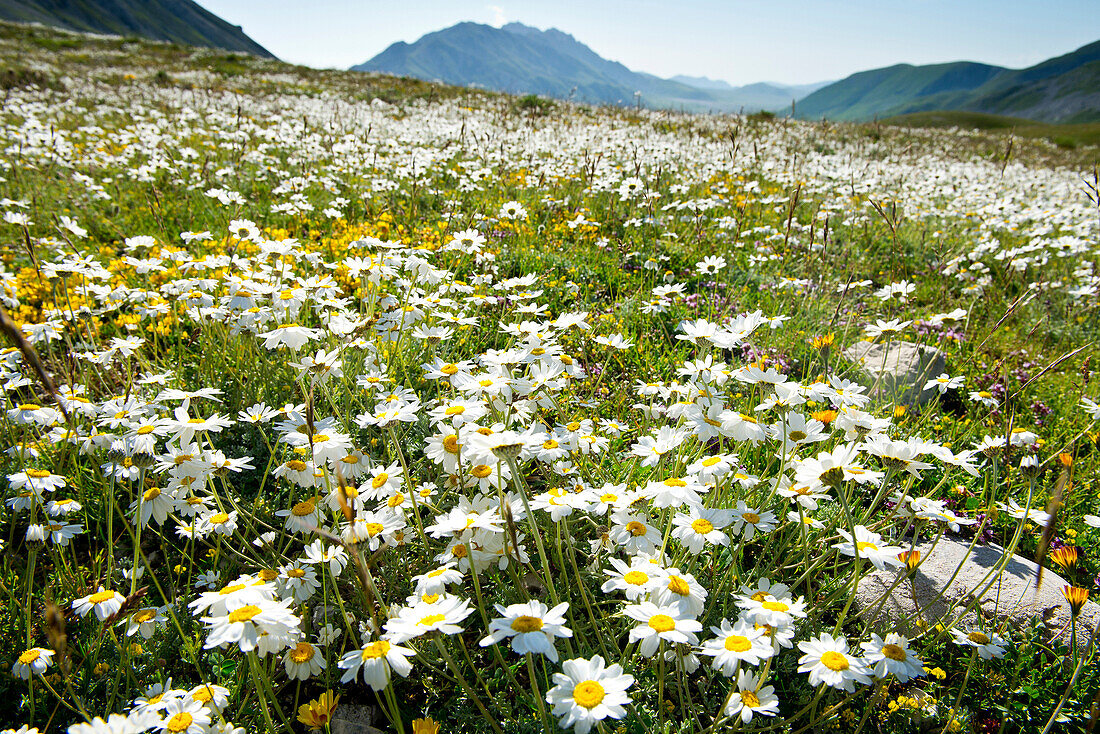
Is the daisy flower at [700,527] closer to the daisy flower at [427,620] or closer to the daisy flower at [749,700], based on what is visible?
the daisy flower at [749,700]

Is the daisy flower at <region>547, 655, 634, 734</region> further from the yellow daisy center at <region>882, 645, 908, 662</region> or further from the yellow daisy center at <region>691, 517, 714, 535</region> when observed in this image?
the yellow daisy center at <region>882, 645, 908, 662</region>

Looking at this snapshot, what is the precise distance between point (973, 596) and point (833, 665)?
107 cm

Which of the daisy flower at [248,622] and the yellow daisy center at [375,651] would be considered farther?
the yellow daisy center at [375,651]

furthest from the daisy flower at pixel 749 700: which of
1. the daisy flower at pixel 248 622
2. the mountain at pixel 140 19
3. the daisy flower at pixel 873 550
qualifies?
the mountain at pixel 140 19

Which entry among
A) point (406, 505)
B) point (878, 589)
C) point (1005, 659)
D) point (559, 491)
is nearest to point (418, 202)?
point (406, 505)

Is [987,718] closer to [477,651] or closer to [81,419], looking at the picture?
[477,651]

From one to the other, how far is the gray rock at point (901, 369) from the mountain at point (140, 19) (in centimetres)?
13132

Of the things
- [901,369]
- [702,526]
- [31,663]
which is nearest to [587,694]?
[702,526]

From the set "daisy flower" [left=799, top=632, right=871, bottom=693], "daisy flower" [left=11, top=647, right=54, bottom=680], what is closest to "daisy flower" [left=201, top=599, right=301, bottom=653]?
"daisy flower" [left=11, top=647, right=54, bottom=680]

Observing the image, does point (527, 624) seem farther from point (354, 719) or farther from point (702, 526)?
point (354, 719)

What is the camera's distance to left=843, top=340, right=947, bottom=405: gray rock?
372 cm

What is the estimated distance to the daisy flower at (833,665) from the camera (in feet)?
4.81

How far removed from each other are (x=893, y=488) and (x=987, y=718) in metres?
1.05

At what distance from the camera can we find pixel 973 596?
2.13 metres
